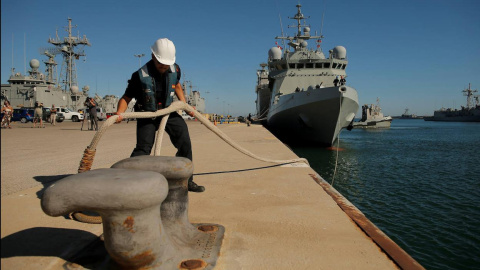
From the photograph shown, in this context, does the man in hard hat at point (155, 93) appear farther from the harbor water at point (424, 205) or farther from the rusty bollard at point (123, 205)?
the harbor water at point (424, 205)

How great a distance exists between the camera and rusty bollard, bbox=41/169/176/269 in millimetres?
1646

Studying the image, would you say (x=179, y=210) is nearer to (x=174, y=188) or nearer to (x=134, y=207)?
(x=174, y=188)

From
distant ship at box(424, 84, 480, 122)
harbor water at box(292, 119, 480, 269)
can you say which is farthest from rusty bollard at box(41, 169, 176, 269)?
distant ship at box(424, 84, 480, 122)

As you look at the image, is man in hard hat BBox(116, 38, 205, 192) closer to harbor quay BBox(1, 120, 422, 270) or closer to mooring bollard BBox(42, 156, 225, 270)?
harbor quay BBox(1, 120, 422, 270)

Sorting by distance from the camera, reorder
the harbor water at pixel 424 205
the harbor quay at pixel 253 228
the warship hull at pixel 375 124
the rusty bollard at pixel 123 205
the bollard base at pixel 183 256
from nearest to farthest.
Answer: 1. the rusty bollard at pixel 123 205
2. the bollard base at pixel 183 256
3. the harbor quay at pixel 253 228
4. the harbor water at pixel 424 205
5. the warship hull at pixel 375 124

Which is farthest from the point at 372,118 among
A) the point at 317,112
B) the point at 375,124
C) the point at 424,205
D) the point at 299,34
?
the point at 424,205

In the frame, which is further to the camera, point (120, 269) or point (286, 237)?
point (286, 237)

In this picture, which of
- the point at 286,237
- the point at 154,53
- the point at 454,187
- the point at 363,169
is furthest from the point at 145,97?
the point at 363,169

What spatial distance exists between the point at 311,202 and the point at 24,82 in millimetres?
47849

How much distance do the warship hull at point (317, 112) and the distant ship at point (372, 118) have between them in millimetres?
41754

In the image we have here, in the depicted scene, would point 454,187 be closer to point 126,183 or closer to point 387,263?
point 387,263

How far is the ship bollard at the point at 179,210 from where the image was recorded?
2.15 metres

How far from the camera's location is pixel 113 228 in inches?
69.1

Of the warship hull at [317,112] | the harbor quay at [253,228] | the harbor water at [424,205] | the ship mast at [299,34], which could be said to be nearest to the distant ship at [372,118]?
the ship mast at [299,34]
